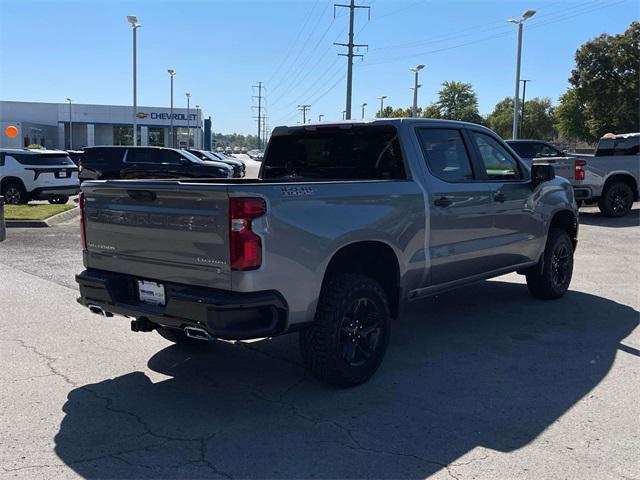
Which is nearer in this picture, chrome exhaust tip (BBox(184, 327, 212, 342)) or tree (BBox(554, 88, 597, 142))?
chrome exhaust tip (BBox(184, 327, 212, 342))

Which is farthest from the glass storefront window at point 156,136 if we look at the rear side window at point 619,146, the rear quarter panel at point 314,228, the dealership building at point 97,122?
the rear quarter panel at point 314,228

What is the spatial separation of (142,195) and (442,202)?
2491mm

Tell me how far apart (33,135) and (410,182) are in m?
73.1

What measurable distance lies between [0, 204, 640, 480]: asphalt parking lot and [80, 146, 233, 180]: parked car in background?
13842mm

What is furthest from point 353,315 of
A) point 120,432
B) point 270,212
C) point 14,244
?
point 14,244

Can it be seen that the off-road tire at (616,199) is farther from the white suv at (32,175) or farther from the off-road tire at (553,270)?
the white suv at (32,175)

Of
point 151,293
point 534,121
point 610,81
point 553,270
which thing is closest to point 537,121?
point 534,121

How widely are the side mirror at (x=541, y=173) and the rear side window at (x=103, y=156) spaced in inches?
651

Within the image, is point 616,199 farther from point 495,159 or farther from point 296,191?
point 296,191

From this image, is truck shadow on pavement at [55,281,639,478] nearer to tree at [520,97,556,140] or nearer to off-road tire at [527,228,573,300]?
off-road tire at [527,228,573,300]

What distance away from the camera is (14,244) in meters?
11.5

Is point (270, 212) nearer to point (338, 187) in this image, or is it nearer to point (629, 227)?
point (338, 187)

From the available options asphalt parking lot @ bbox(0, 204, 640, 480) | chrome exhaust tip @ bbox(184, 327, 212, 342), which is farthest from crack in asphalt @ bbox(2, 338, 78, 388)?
chrome exhaust tip @ bbox(184, 327, 212, 342)

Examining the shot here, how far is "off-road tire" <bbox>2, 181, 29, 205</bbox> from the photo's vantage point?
17.2 m
